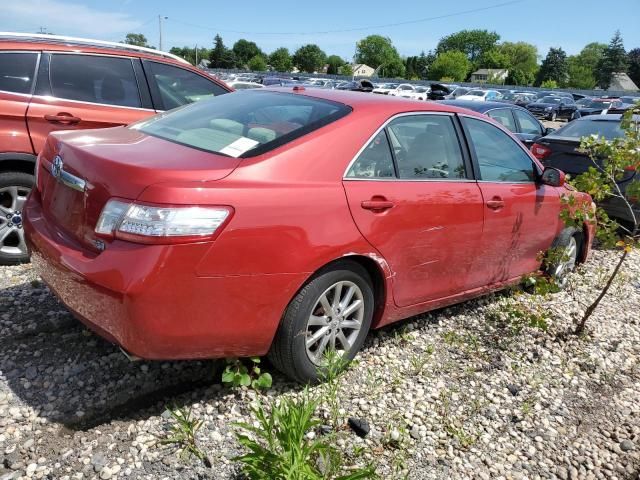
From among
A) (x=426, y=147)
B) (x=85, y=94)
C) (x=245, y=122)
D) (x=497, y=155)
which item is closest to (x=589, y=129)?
(x=497, y=155)

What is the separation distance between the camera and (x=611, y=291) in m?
5.30

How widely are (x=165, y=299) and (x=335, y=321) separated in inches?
41.7

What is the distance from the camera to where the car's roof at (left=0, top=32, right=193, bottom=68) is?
4520 mm

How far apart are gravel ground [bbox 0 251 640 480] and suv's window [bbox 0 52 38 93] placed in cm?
155

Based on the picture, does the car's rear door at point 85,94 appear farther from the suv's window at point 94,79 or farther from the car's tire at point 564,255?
the car's tire at point 564,255

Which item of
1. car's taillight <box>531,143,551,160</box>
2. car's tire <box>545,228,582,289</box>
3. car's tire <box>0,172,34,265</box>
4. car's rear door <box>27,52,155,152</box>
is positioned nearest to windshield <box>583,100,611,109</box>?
car's taillight <box>531,143,551,160</box>

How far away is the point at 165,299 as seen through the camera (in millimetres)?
2330

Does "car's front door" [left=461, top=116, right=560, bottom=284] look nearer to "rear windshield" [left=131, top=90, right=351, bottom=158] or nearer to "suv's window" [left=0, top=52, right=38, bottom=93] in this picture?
"rear windshield" [left=131, top=90, right=351, bottom=158]

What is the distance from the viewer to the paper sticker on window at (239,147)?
2723 millimetres

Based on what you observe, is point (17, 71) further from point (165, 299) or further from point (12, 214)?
point (165, 299)

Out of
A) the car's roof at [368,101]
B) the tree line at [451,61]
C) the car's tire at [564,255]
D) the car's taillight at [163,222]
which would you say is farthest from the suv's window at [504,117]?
the tree line at [451,61]

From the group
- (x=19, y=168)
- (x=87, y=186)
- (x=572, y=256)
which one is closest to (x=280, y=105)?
(x=87, y=186)

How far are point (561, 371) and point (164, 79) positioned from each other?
432 cm

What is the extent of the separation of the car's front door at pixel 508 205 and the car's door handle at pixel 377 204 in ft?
3.35
